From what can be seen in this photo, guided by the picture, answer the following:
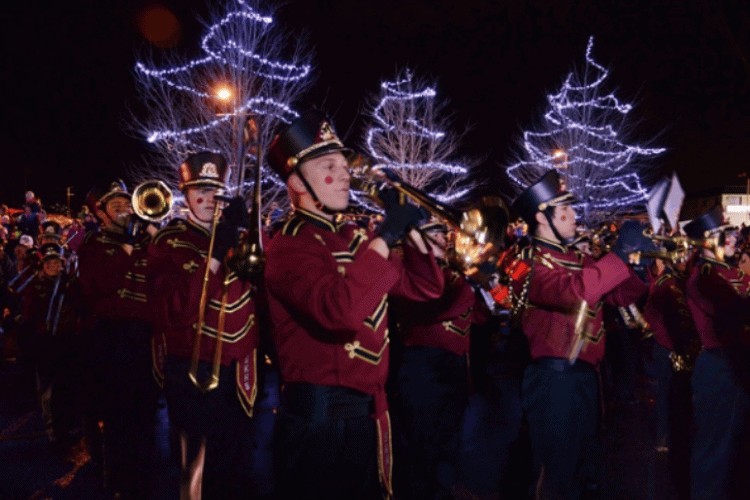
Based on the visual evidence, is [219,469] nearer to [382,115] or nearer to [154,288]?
[154,288]

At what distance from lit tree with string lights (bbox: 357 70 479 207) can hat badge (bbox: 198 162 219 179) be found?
72.5 feet

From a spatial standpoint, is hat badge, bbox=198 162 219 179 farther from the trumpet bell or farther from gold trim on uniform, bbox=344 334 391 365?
gold trim on uniform, bbox=344 334 391 365

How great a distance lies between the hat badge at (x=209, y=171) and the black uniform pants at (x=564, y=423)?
2.92 metres

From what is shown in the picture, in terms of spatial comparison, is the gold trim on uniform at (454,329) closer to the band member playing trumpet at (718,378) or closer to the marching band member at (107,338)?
the band member playing trumpet at (718,378)

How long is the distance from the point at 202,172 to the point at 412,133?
23.0m

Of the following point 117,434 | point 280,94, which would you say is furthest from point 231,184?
point 117,434

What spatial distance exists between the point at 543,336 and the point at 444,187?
24.8 metres

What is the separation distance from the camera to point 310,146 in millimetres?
2992

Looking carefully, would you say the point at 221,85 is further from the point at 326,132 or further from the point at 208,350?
the point at 326,132

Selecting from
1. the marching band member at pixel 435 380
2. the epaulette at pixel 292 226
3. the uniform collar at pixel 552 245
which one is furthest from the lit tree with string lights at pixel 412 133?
the epaulette at pixel 292 226

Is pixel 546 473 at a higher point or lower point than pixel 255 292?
lower

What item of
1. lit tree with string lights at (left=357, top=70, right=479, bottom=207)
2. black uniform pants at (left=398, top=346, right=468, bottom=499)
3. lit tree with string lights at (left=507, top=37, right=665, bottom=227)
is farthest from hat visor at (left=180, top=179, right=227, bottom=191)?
lit tree with string lights at (left=507, top=37, right=665, bottom=227)

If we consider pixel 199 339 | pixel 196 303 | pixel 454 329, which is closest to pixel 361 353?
pixel 199 339

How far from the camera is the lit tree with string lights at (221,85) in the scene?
19.5 meters
